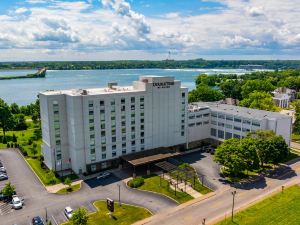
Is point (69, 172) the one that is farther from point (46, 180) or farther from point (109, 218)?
point (109, 218)

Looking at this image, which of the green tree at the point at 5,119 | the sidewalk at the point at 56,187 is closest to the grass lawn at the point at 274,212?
the sidewalk at the point at 56,187

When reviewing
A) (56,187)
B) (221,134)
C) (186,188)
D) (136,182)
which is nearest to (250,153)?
(186,188)

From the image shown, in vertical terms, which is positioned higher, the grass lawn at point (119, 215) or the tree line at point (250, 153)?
the tree line at point (250, 153)

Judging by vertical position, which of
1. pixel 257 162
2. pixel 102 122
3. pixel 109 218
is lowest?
pixel 109 218

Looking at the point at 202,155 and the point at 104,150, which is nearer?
the point at 104,150

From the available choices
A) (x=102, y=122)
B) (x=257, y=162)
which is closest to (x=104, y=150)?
(x=102, y=122)

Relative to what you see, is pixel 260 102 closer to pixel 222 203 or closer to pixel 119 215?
pixel 222 203

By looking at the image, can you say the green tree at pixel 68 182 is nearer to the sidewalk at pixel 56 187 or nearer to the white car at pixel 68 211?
the sidewalk at pixel 56 187
